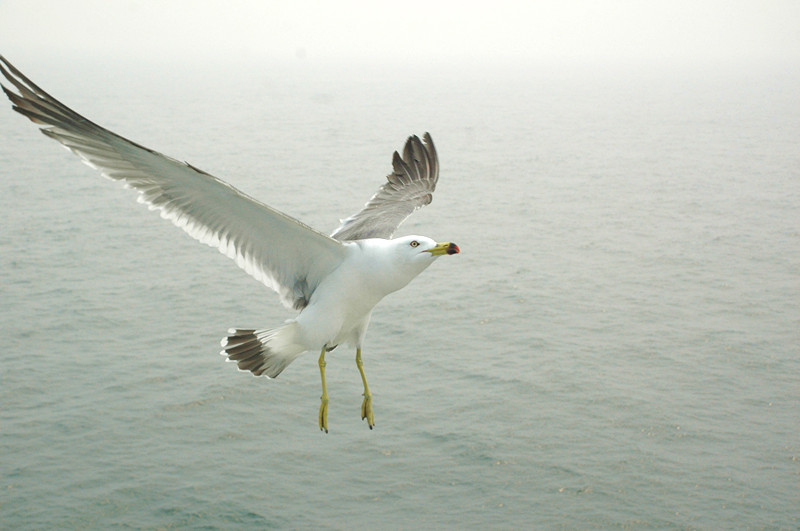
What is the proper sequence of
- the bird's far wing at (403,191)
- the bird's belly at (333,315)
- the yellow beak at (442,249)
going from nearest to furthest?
the yellow beak at (442,249) < the bird's belly at (333,315) < the bird's far wing at (403,191)

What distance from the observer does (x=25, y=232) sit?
124 ft

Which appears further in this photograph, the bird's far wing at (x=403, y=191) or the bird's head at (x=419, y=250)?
the bird's far wing at (x=403, y=191)

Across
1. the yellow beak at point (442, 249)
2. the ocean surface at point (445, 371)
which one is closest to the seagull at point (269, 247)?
the yellow beak at point (442, 249)

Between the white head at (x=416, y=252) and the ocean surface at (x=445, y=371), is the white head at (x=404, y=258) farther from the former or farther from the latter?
the ocean surface at (x=445, y=371)

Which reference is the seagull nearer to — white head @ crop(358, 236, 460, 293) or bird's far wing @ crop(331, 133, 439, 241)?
white head @ crop(358, 236, 460, 293)

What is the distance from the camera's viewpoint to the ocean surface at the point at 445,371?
21.4 meters

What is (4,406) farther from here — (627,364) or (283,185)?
(283,185)

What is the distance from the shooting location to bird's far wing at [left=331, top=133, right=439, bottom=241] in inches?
472

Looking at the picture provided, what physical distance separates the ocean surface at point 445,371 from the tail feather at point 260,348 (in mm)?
10910

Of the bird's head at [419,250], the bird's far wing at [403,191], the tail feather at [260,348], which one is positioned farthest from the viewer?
the bird's far wing at [403,191]

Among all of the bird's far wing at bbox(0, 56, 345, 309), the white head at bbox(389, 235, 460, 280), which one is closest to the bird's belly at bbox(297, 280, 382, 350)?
the bird's far wing at bbox(0, 56, 345, 309)

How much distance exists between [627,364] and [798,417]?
15.6 ft

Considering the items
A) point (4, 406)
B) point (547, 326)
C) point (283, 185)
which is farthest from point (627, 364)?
point (283, 185)

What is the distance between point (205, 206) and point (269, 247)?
2.86 feet
